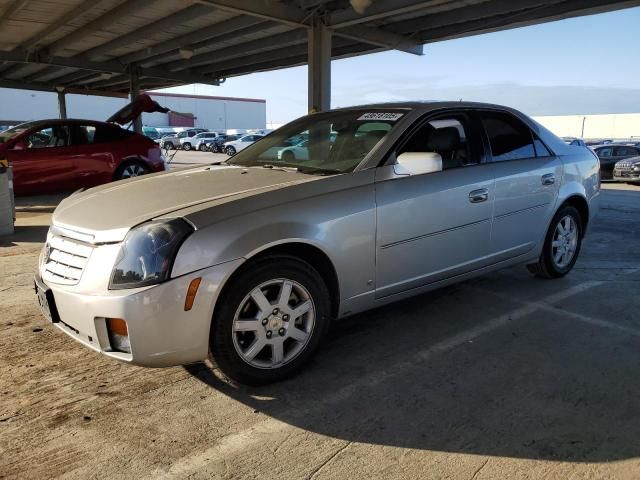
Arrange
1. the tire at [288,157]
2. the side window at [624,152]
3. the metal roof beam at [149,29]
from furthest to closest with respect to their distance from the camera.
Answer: the side window at [624,152] < the metal roof beam at [149,29] < the tire at [288,157]

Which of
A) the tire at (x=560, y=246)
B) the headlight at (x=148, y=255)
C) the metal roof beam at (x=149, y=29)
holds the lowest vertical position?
the tire at (x=560, y=246)

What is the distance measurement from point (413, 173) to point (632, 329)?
200 centimetres

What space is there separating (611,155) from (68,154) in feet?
55.3

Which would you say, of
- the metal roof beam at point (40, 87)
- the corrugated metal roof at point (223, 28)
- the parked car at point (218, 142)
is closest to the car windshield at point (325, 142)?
the corrugated metal roof at point (223, 28)

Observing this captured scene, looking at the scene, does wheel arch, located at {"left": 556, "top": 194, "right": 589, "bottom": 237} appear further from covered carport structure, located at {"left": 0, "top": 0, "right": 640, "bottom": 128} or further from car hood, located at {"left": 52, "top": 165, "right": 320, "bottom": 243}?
covered carport structure, located at {"left": 0, "top": 0, "right": 640, "bottom": 128}

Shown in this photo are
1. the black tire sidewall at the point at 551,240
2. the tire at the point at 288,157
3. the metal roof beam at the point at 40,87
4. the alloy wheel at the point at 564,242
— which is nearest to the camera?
the tire at the point at 288,157

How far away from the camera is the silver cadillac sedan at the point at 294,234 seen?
2.52 meters

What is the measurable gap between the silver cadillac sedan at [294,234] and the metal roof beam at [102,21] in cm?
921

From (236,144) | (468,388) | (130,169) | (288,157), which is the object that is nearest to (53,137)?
(130,169)

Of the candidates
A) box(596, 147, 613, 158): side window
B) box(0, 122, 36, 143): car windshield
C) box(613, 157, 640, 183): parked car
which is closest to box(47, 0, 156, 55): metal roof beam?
box(0, 122, 36, 143): car windshield

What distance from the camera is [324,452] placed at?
7.61ft

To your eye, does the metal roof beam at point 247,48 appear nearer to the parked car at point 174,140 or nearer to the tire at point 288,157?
the tire at point 288,157

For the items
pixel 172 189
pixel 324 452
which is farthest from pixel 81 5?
pixel 324 452

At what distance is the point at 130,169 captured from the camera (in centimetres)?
991
